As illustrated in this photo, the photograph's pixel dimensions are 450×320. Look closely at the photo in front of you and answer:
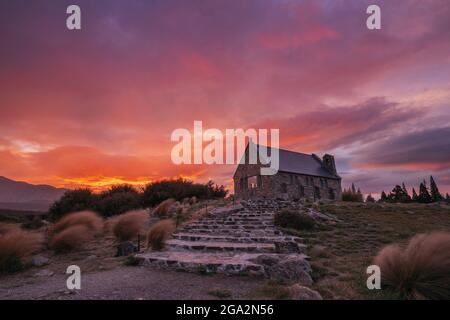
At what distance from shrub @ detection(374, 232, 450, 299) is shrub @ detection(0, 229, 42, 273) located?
8446 millimetres

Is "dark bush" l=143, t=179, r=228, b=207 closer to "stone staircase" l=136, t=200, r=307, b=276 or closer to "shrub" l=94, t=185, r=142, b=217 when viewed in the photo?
"shrub" l=94, t=185, r=142, b=217

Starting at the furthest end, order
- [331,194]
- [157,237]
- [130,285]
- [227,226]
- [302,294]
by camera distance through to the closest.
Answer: [331,194], [227,226], [157,237], [130,285], [302,294]

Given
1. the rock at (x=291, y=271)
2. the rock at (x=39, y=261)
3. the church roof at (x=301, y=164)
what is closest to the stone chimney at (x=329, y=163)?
the church roof at (x=301, y=164)

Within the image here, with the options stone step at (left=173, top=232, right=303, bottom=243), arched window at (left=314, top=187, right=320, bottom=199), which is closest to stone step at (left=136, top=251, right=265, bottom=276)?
stone step at (left=173, top=232, right=303, bottom=243)

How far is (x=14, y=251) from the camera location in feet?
21.7

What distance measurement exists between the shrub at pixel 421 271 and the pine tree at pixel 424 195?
1995 inches

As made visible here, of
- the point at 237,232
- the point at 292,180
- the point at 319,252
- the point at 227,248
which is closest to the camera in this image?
the point at 319,252

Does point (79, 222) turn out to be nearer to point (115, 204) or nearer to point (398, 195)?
point (115, 204)

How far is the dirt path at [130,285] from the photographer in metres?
4.40

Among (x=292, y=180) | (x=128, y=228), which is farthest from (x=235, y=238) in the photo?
(x=292, y=180)

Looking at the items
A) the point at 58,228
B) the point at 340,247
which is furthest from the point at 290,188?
the point at 58,228

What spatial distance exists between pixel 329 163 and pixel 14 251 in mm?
33142

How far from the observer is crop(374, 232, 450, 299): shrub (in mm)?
4023
